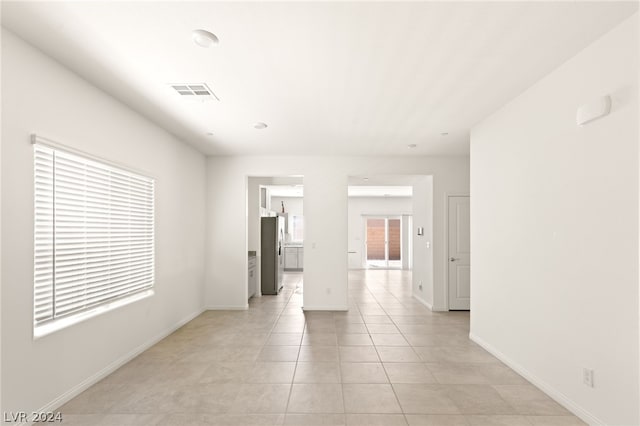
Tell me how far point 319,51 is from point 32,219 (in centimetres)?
240

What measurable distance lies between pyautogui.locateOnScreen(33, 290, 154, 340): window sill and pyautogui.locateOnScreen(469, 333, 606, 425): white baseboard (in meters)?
4.02

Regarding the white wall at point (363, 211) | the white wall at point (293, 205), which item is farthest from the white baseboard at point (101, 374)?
the white wall at point (363, 211)

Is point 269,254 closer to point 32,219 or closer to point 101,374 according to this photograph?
point 101,374

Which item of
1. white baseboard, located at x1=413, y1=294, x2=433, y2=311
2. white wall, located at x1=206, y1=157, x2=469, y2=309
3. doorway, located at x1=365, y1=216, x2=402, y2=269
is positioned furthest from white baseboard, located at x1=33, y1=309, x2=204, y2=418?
doorway, located at x1=365, y1=216, x2=402, y2=269

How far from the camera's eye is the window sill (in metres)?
2.44

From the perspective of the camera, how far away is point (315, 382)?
304 cm

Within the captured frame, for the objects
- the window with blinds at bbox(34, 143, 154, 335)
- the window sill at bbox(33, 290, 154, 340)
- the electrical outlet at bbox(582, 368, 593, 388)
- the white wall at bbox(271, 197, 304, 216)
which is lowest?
the electrical outlet at bbox(582, 368, 593, 388)

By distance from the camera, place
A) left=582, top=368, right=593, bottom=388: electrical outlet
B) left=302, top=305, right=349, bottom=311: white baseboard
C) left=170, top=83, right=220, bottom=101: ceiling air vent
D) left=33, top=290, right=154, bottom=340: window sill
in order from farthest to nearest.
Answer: left=302, top=305, right=349, bottom=311: white baseboard → left=170, top=83, right=220, bottom=101: ceiling air vent → left=33, top=290, right=154, bottom=340: window sill → left=582, top=368, right=593, bottom=388: electrical outlet

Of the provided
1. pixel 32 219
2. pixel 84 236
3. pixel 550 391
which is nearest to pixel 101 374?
pixel 84 236

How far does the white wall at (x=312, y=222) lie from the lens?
229 inches

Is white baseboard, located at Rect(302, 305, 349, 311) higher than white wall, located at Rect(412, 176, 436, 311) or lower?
lower

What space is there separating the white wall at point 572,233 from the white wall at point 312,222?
220 cm

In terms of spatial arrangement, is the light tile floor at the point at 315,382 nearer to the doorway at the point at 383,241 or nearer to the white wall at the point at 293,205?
the white wall at the point at 293,205

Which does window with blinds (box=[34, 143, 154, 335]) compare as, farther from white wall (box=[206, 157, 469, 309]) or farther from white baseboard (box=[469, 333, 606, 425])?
white baseboard (box=[469, 333, 606, 425])
